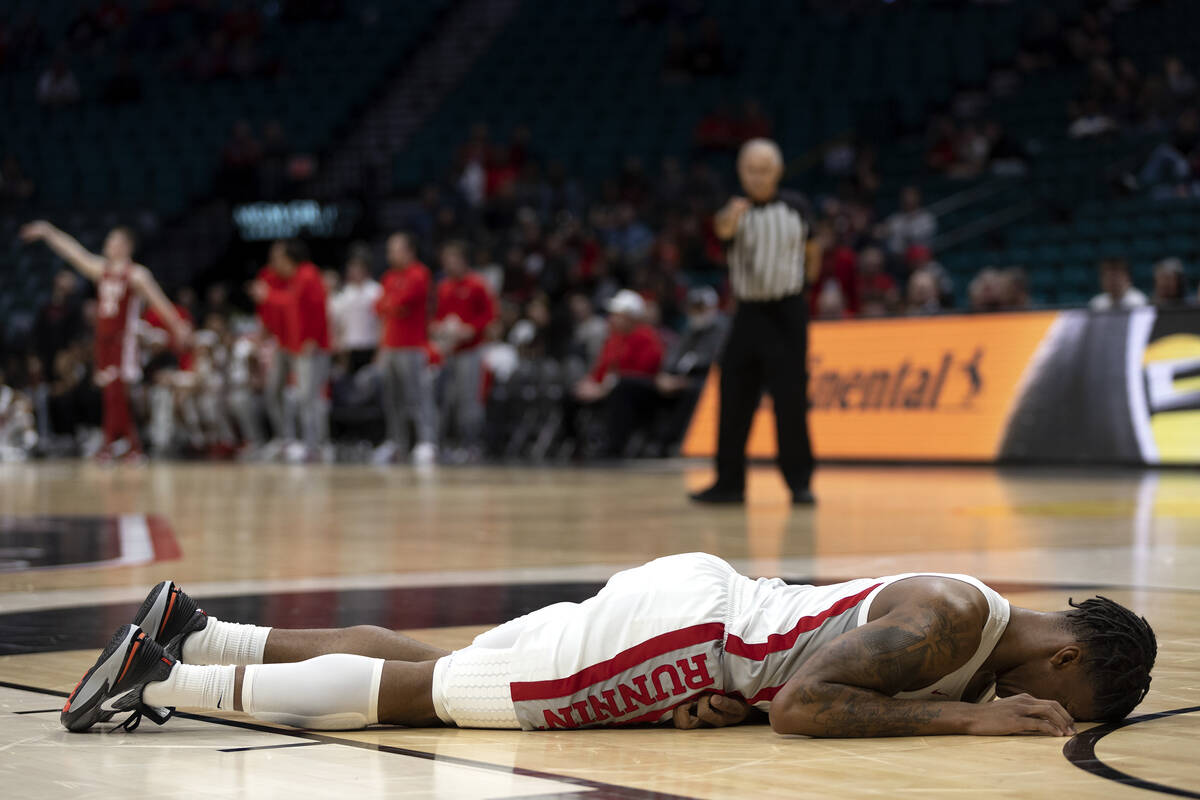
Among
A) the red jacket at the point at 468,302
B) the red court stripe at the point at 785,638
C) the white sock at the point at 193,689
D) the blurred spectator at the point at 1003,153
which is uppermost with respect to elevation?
the blurred spectator at the point at 1003,153

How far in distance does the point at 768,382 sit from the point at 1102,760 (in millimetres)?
6983

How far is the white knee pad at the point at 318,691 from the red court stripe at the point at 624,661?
32 cm

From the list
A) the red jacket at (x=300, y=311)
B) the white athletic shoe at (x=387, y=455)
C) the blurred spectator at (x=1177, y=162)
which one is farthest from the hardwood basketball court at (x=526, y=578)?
the blurred spectator at (x=1177, y=162)

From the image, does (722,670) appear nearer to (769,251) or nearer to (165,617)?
(165,617)

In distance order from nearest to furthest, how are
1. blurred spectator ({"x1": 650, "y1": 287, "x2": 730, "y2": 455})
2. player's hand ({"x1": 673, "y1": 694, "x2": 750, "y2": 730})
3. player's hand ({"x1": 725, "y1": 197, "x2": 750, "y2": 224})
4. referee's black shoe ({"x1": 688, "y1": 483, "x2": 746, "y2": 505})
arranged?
player's hand ({"x1": 673, "y1": 694, "x2": 750, "y2": 730}) → player's hand ({"x1": 725, "y1": 197, "x2": 750, "y2": 224}) → referee's black shoe ({"x1": 688, "y1": 483, "x2": 746, "y2": 505}) → blurred spectator ({"x1": 650, "y1": 287, "x2": 730, "y2": 455})

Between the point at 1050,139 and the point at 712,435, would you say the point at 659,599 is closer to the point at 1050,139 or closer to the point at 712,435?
the point at 712,435

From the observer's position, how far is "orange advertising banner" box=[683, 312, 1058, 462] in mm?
13820

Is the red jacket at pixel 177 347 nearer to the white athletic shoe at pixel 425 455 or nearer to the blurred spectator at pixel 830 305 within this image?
the white athletic shoe at pixel 425 455

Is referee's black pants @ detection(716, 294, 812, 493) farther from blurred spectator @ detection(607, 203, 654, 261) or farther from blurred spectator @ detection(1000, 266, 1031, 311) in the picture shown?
blurred spectator @ detection(607, 203, 654, 261)

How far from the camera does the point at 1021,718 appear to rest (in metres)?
3.06

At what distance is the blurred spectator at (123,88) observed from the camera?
29.9 m

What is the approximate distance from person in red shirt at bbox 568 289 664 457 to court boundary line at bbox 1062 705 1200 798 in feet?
42.7

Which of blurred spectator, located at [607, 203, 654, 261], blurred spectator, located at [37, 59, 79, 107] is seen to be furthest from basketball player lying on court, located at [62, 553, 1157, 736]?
blurred spectator, located at [37, 59, 79, 107]

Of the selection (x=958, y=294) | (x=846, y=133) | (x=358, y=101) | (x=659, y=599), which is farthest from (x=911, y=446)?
(x=358, y=101)
